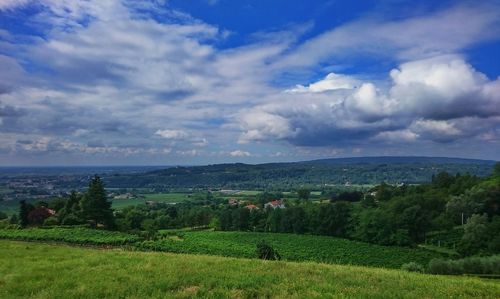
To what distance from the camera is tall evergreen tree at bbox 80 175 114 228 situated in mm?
59500

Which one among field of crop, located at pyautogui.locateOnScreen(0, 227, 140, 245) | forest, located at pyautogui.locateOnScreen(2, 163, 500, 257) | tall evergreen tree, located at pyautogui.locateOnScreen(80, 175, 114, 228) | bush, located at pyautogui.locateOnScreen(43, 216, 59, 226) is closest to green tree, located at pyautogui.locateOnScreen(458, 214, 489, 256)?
forest, located at pyautogui.locateOnScreen(2, 163, 500, 257)

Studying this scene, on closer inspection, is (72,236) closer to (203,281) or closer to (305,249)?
(203,281)

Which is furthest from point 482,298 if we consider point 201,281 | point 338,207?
point 338,207

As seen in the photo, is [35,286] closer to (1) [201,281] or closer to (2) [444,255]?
(1) [201,281]

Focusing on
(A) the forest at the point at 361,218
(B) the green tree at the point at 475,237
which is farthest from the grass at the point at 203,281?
(B) the green tree at the point at 475,237

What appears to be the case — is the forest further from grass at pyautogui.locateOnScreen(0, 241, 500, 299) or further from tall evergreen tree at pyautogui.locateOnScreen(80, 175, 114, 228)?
grass at pyautogui.locateOnScreen(0, 241, 500, 299)

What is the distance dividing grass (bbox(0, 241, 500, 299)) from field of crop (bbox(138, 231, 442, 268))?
3674cm

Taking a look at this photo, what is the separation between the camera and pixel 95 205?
60500 mm

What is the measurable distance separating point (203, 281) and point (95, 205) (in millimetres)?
52913

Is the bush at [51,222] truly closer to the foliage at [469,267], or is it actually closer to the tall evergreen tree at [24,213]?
the tall evergreen tree at [24,213]

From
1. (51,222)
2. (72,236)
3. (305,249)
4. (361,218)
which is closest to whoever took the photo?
(72,236)

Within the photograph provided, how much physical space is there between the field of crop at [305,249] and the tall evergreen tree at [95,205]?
32.0ft

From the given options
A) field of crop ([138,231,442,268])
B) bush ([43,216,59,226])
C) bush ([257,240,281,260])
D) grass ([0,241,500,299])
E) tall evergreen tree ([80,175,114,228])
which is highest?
grass ([0,241,500,299])

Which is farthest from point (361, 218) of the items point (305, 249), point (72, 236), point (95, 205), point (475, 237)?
point (72, 236)
